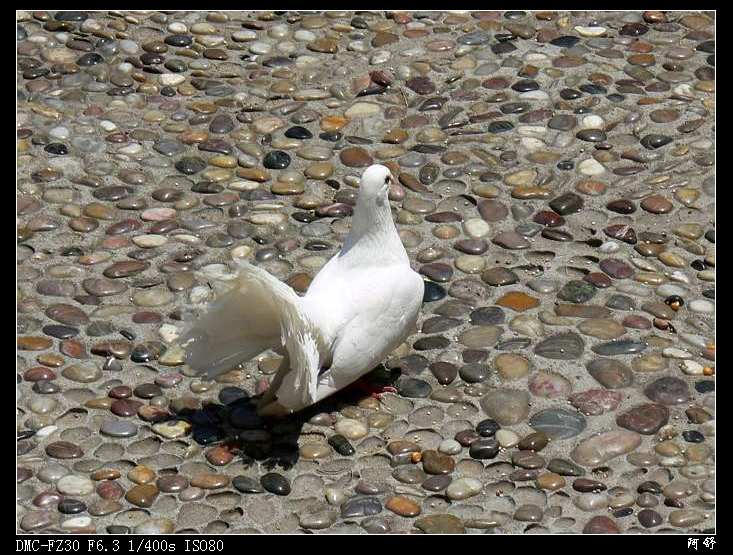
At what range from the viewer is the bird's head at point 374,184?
5734mm

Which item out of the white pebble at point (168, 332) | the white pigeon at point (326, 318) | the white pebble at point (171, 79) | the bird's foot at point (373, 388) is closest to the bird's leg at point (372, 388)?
the bird's foot at point (373, 388)

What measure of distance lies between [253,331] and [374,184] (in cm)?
94

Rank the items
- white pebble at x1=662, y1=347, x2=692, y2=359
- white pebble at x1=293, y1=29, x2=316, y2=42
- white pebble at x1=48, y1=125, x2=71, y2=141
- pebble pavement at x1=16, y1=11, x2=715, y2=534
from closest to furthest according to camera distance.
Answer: pebble pavement at x1=16, y1=11, x2=715, y2=534 < white pebble at x1=662, y1=347, x2=692, y2=359 < white pebble at x1=48, y1=125, x2=71, y2=141 < white pebble at x1=293, y1=29, x2=316, y2=42

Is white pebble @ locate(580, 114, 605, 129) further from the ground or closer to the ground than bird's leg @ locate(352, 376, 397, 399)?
further from the ground

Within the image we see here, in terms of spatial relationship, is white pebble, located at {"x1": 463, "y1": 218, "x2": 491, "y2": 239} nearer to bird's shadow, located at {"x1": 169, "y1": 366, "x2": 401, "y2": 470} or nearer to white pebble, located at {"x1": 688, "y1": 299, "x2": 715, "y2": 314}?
white pebble, located at {"x1": 688, "y1": 299, "x2": 715, "y2": 314}

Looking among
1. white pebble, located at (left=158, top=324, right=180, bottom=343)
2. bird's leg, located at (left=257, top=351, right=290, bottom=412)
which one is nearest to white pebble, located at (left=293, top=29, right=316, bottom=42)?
white pebble, located at (left=158, top=324, right=180, bottom=343)

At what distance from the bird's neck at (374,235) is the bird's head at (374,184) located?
3 centimetres

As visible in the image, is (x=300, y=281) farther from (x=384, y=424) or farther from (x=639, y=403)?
(x=639, y=403)

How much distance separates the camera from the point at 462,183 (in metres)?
7.55

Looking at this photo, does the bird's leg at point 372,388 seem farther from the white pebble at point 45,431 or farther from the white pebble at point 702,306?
the white pebble at point 702,306

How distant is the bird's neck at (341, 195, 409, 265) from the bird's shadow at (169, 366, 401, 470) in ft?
2.22

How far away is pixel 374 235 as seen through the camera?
584cm

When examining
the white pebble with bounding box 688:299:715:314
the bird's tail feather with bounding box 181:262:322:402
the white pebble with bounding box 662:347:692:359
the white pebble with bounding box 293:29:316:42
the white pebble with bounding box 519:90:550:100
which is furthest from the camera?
the white pebble with bounding box 293:29:316:42

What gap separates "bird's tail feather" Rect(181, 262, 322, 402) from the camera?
202 inches
